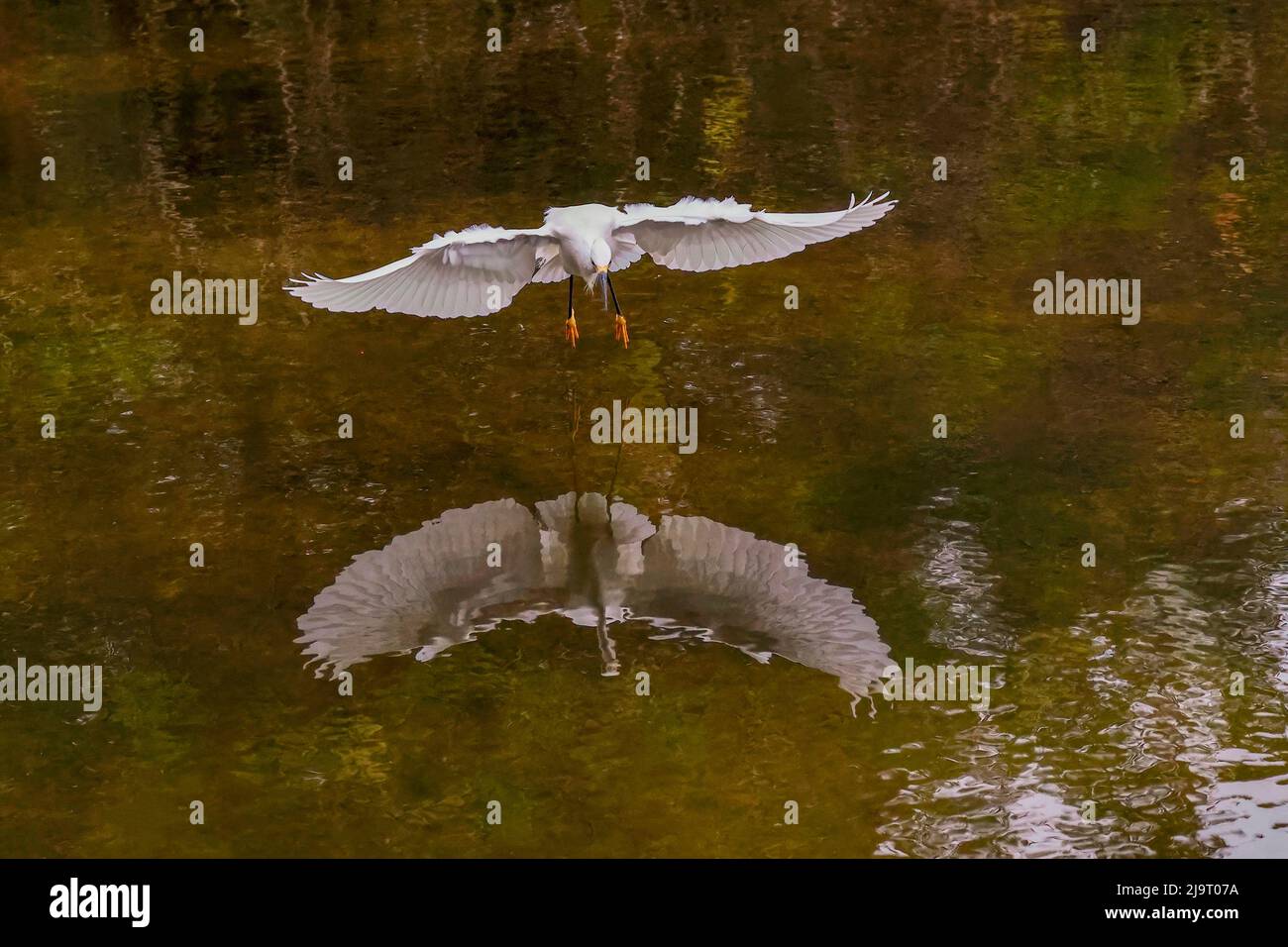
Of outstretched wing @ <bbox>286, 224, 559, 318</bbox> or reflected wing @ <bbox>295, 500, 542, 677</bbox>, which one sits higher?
outstretched wing @ <bbox>286, 224, 559, 318</bbox>

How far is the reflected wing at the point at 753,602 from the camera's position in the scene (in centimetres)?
573

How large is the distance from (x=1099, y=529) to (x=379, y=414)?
3247 millimetres

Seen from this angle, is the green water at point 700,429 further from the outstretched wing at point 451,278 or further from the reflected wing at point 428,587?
the outstretched wing at point 451,278

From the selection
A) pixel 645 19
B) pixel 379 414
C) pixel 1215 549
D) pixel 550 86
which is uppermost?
pixel 645 19

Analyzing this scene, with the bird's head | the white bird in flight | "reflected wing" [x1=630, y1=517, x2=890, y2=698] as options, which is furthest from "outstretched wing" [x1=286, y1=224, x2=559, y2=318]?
"reflected wing" [x1=630, y1=517, x2=890, y2=698]

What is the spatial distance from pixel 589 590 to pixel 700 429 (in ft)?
4.19

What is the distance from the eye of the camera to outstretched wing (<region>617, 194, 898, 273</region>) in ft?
21.5

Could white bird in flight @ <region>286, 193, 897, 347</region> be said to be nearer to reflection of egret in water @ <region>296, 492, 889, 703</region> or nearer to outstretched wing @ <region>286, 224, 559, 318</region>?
outstretched wing @ <region>286, 224, 559, 318</region>

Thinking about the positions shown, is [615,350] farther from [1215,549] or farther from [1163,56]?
[1163,56]

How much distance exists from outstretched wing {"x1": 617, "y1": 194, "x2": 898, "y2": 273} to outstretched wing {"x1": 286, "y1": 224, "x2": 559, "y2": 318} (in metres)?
0.44

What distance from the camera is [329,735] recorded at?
17.9 feet

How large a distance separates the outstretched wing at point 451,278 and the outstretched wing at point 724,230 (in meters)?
0.44

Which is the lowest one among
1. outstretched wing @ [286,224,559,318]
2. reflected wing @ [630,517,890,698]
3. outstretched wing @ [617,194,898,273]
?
reflected wing @ [630,517,890,698]

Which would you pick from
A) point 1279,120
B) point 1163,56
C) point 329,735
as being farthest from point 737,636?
point 1163,56
